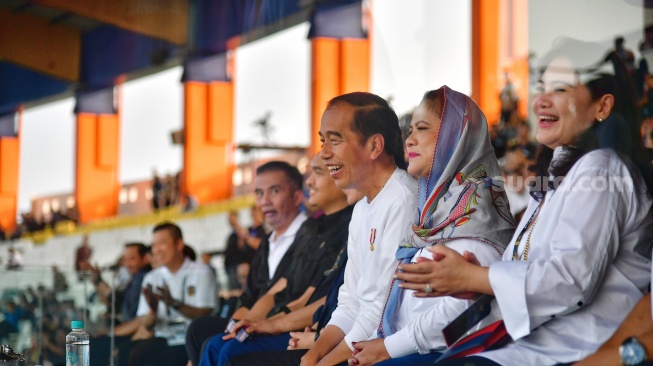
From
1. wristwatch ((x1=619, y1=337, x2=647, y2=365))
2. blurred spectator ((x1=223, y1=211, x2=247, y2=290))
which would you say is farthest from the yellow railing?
wristwatch ((x1=619, y1=337, x2=647, y2=365))

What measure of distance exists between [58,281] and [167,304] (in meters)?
0.76

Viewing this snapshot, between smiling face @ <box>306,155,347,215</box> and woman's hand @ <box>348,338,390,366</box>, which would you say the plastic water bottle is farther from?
woman's hand @ <box>348,338,390,366</box>

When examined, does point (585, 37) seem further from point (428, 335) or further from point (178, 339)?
point (178, 339)

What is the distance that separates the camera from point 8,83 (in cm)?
1866

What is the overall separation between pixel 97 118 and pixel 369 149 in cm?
1632

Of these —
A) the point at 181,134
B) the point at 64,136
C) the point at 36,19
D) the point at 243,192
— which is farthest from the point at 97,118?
the point at 243,192

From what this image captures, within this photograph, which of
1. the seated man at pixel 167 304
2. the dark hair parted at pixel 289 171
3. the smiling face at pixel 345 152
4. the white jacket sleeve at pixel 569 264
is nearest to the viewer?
the white jacket sleeve at pixel 569 264

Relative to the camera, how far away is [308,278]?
140 inches

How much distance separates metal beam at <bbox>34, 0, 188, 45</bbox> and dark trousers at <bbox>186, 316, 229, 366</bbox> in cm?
1063

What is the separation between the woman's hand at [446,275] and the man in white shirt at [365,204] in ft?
2.46

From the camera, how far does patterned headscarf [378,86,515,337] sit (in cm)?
232

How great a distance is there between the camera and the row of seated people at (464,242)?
73.9 inches

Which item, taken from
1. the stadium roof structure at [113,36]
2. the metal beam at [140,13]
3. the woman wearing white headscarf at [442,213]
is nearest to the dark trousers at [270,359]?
the woman wearing white headscarf at [442,213]

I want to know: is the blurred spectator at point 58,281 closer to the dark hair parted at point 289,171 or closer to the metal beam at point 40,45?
the dark hair parted at point 289,171
